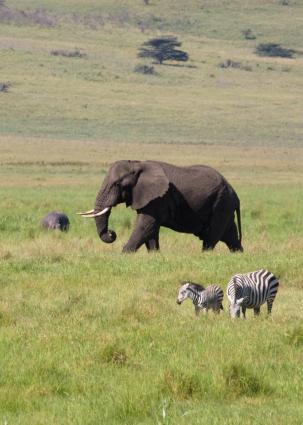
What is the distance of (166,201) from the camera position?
18.9 m

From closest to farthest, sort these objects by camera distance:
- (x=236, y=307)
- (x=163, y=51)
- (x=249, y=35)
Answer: (x=236, y=307), (x=163, y=51), (x=249, y=35)

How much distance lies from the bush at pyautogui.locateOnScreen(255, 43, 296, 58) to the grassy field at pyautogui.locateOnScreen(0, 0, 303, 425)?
24.4m

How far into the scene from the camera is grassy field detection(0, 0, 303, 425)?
8805 millimetres

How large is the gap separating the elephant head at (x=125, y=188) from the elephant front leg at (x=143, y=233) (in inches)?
9.2

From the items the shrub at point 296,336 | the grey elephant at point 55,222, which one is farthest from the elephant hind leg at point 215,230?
the shrub at point 296,336

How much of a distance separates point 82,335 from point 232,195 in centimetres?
933

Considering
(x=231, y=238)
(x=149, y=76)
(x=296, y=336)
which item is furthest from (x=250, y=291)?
(x=149, y=76)

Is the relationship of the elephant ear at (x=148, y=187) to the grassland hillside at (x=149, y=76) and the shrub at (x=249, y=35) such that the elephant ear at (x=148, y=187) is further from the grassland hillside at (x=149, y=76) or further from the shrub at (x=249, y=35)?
the shrub at (x=249, y=35)

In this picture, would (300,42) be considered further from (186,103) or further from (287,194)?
(287,194)

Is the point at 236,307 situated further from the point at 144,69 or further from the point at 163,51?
the point at 163,51

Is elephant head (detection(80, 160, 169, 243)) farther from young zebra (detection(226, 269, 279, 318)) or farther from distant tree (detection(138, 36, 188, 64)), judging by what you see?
distant tree (detection(138, 36, 188, 64))

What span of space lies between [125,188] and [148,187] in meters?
0.41

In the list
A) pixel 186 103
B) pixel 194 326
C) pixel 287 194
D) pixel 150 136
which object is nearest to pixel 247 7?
pixel 186 103

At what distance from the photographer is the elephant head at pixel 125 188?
18.7 metres
